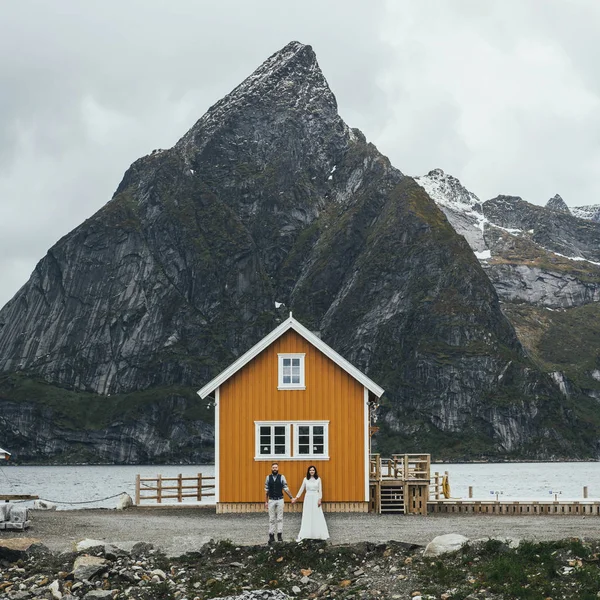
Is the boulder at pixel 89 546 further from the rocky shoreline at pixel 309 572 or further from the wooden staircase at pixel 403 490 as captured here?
the wooden staircase at pixel 403 490

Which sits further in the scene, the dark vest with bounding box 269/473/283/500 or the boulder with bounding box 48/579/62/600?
the dark vest with bounding box 269/473/283/500

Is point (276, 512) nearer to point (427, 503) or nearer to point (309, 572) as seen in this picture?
point (309, 572)

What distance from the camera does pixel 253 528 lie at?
33.9m

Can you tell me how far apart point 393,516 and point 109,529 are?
11080 millimetres

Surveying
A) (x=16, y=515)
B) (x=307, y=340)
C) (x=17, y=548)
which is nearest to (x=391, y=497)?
(x=307, y=340)

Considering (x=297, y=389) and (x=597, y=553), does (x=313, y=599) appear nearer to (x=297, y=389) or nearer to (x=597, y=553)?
(x=597, y=553)

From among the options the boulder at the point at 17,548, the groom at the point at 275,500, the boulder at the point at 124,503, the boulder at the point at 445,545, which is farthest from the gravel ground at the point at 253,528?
the boulder at the point at 124,503

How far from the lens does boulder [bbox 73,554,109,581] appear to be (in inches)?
973

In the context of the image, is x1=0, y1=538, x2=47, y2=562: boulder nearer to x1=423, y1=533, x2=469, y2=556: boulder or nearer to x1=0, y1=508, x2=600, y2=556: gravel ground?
x1=0, y1=508, x2=600, y2=556: gravel ground

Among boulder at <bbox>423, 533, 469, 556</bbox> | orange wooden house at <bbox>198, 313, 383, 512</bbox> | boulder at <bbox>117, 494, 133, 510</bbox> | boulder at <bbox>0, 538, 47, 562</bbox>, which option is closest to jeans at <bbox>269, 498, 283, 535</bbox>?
boulder at <bbox>423, 533, 469, 556</bbox>

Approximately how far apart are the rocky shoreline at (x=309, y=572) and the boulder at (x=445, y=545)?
5cm

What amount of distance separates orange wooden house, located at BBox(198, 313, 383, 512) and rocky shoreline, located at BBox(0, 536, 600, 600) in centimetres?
1451

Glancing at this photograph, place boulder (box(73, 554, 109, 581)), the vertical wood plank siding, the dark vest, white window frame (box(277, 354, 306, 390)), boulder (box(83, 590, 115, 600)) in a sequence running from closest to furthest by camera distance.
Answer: boulder (box(83, 590, 115, 600)) → boulder (box(73, 554, 109, 581)) → the dark vest → the vertical wood plank siding → white window frame (box(277, 354, 306, 390))

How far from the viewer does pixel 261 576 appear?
24.7 metres
